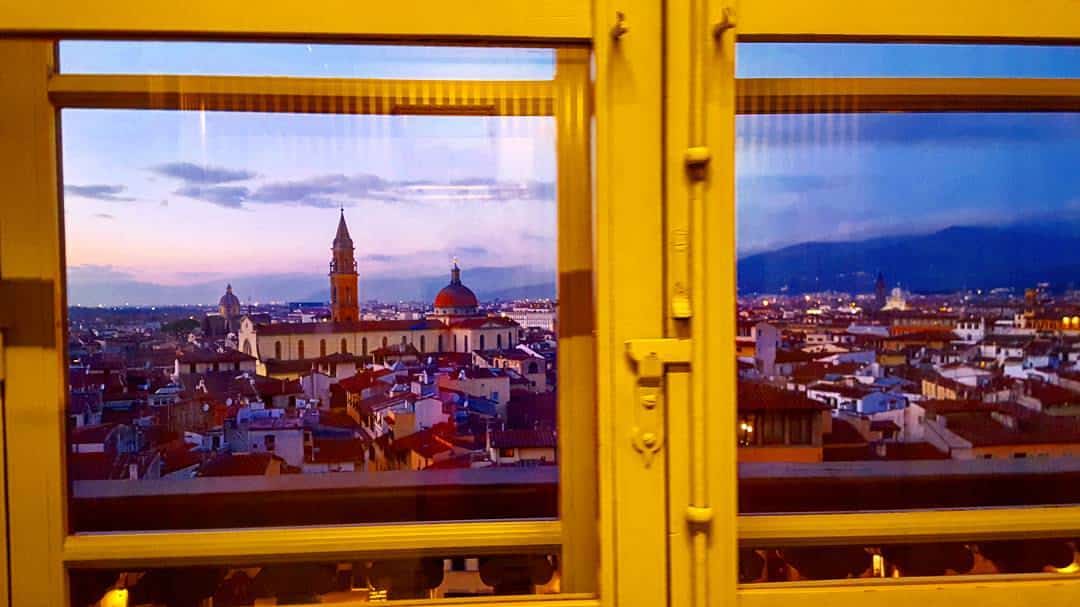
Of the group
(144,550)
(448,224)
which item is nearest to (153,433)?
(144,550)

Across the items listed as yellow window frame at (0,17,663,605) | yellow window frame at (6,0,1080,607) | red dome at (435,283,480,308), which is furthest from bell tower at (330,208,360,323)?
yellow window frame at (6,0,1080,607)

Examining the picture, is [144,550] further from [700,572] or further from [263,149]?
[700,572]

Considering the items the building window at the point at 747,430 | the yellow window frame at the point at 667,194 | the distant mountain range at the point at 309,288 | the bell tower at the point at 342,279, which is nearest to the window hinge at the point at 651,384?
the yellow window frame at the point at 667,194

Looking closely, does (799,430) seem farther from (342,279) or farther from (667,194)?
(342,279)

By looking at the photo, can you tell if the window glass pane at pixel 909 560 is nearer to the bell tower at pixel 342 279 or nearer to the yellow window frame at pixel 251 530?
the yellow window frame at pixel 251 530

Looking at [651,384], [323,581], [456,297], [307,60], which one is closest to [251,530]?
[323,581]

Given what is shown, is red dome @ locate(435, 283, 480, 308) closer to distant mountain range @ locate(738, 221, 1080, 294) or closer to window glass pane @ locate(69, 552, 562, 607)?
window glass pane @ locate(69, 552, 562, 607)

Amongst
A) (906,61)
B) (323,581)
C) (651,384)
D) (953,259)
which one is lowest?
(323,581)
